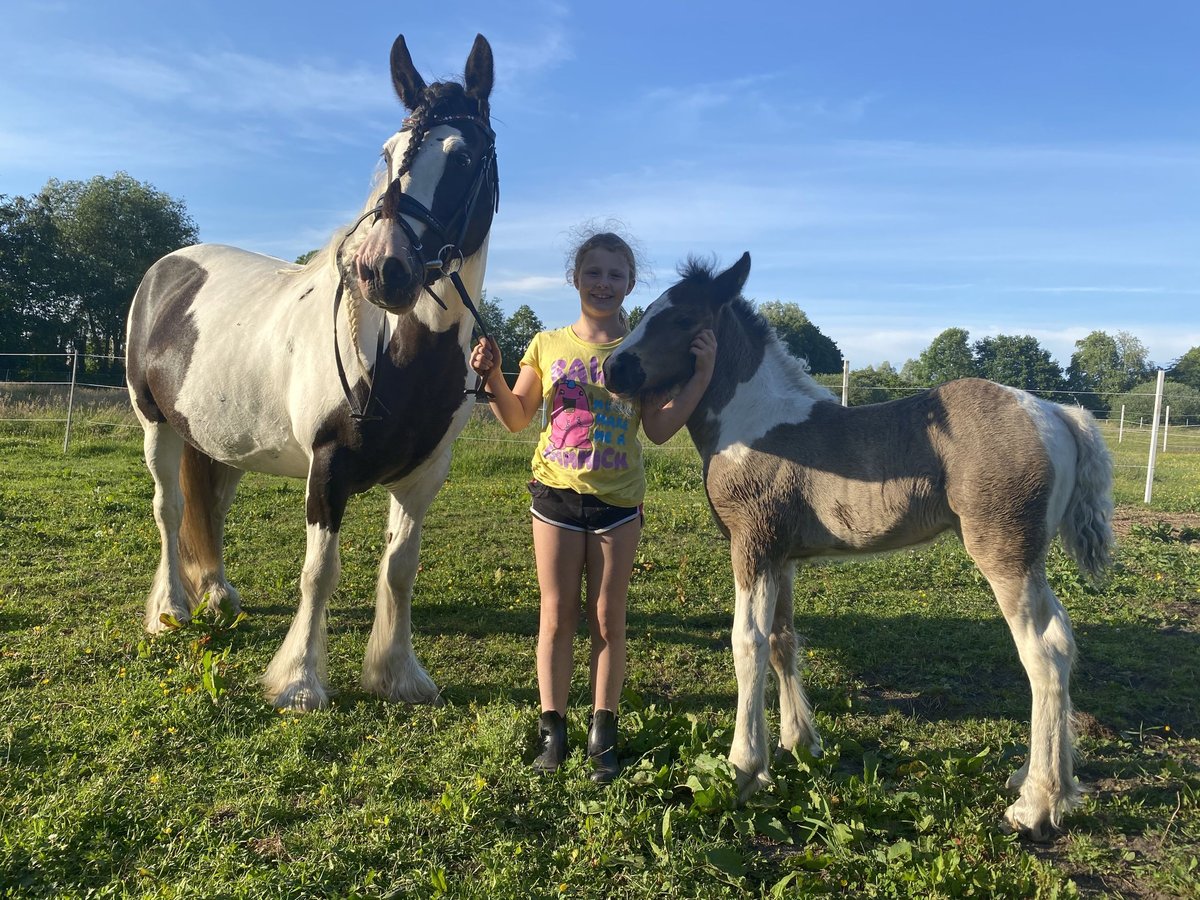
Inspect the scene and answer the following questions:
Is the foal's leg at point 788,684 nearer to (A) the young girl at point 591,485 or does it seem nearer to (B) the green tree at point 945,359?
(A) the young girl at point 591,485

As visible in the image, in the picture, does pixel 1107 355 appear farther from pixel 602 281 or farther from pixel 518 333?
pixel 602 281

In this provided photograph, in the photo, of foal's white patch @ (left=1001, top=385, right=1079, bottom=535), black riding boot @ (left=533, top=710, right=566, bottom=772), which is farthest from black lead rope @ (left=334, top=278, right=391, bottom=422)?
foal's white patch @ (left=1001, top=385, right=1079, bottom=535)

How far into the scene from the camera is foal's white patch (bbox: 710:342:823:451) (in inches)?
120

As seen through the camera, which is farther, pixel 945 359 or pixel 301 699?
pixel 945 359

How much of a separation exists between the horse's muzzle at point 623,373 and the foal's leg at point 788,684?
42.7 inches

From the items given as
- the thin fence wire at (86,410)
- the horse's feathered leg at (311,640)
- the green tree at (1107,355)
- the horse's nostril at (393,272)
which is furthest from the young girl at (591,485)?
the green tree at (1107,355)

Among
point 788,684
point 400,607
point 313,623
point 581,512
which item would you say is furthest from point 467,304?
point 788,684

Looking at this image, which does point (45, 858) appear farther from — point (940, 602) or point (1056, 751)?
point (940, 602)

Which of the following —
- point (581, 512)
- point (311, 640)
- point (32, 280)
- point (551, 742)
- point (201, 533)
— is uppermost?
point (32, 280)

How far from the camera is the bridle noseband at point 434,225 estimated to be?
303cm

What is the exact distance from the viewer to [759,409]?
3.08m

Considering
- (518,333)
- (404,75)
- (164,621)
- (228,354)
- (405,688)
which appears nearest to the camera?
(404,75)

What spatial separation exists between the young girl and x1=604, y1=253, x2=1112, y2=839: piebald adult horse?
19 cm

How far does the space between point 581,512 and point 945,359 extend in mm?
38762
